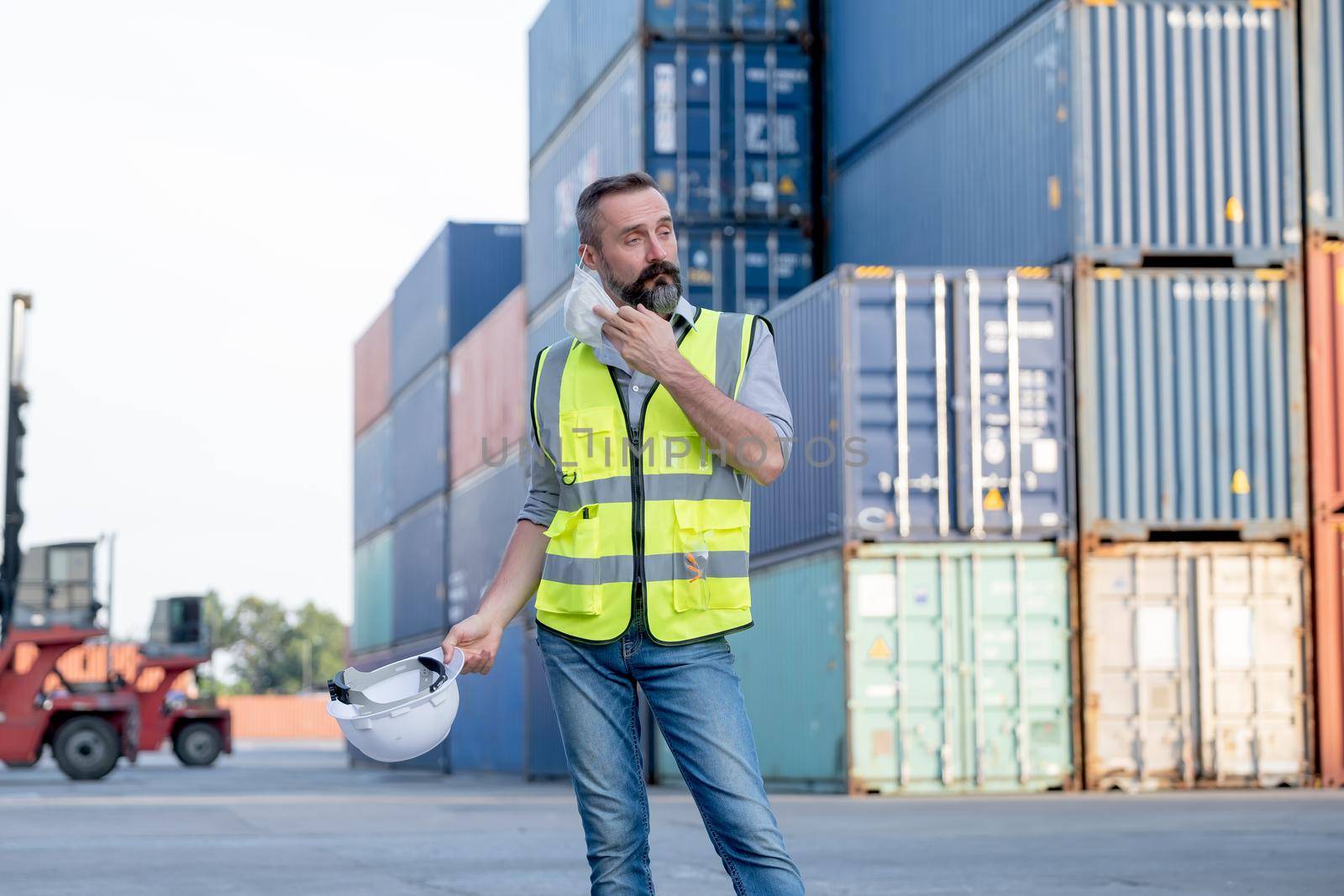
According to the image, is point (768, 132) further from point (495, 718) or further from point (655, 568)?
point (655, 568)

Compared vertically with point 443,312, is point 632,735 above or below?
below

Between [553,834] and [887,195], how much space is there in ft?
37.5

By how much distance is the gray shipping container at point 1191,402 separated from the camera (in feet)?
55.5

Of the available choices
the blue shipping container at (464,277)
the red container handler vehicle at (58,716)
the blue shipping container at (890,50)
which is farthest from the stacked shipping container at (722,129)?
the blue shipping container at (464,277)

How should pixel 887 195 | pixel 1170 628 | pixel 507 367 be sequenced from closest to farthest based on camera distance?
pixel 1170 628 < pixel 887 195 < pixel 507 367

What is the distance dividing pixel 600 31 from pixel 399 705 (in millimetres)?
20996

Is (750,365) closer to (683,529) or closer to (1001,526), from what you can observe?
(683,529)

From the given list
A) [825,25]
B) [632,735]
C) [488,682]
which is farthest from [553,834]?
[488,682]

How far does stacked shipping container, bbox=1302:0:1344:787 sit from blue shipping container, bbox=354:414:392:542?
79.1ft

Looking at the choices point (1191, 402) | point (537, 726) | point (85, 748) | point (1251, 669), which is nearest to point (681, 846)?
point (1251, 669)

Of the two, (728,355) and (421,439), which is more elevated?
(421,439)

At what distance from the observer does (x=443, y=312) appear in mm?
33562

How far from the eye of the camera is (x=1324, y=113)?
1738cm

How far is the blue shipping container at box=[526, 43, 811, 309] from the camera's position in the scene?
72.1ft
